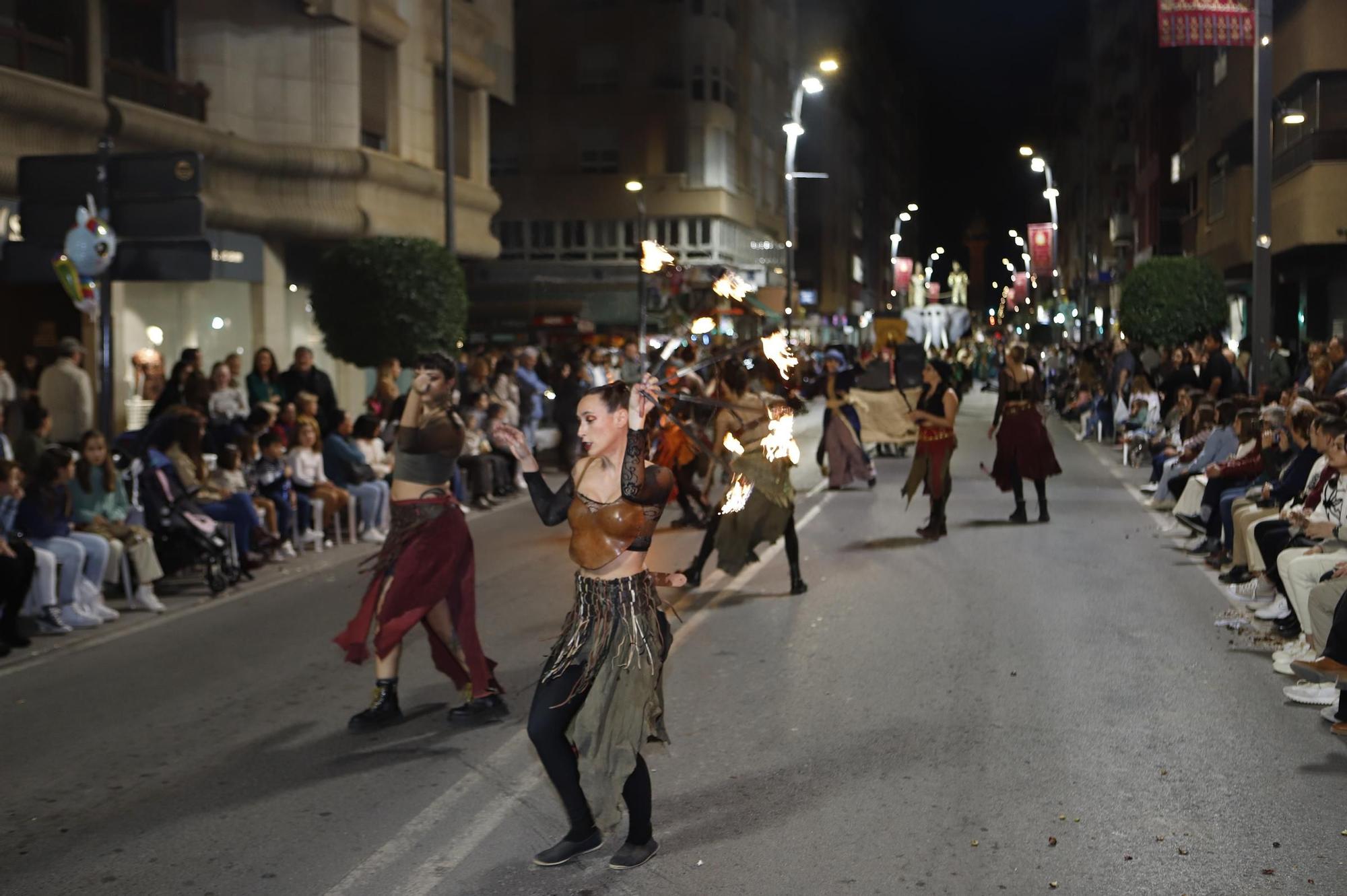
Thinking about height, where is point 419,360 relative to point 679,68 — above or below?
below

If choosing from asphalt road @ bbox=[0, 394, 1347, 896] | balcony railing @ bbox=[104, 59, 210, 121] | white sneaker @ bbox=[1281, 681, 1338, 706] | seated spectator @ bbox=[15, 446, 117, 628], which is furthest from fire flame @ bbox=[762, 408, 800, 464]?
balcony railing @ bbox=[104, 59, 210, 121]

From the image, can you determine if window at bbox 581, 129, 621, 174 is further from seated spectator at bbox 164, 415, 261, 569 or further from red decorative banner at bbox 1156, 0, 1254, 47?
seated spectator at bbox 164, 415, 261, 569

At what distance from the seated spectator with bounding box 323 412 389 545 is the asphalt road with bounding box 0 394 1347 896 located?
3921 mm

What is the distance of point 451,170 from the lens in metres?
27.7

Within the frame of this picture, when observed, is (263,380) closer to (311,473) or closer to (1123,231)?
(311,473)

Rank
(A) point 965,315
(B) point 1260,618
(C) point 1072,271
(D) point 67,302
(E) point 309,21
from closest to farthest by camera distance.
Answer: (B) point 1260,618 → (D) point 67,302 → (E) point 309,21 → (A) point 965,315 → (C) point 1072,271

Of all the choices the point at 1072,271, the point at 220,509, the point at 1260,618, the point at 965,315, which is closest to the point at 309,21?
the point at 220,509

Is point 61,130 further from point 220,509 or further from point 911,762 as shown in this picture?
point 911,762

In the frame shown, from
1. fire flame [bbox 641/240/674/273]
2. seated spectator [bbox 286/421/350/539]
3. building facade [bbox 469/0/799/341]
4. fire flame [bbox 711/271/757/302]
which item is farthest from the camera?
building facade [bbox 469/0/799/341]

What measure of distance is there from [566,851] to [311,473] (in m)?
10.4

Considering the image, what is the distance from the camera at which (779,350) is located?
584cm

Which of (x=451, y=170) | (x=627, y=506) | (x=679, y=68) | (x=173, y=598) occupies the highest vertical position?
(x=679, y=68)

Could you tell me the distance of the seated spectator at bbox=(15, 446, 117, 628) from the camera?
37.3 feet

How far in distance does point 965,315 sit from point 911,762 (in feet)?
217
